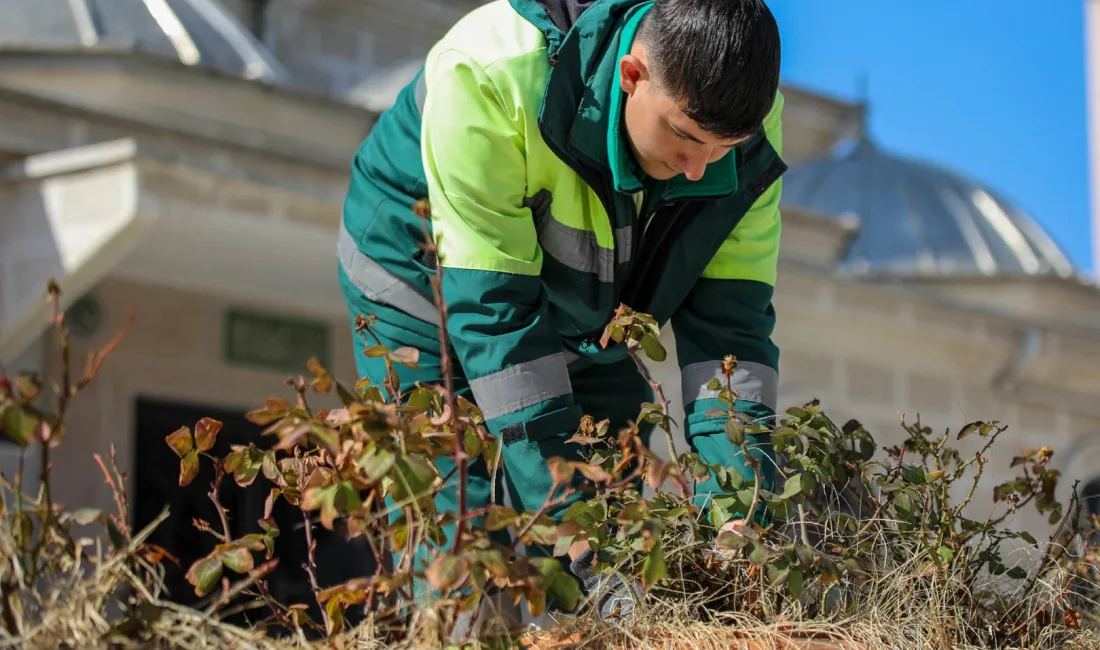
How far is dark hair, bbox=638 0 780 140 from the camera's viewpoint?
2105 mm

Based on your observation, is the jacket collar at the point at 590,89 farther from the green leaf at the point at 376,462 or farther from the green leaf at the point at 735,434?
the green leaf at the point at 376,462

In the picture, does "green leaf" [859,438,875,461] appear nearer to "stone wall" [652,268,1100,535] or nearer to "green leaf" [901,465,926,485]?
"green leaf" [901,465,926,485]

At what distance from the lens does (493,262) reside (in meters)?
2.28

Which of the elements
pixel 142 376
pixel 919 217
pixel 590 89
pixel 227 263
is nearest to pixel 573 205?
pixel 590 89

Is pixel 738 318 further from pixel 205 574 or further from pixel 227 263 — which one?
pixel 227 263

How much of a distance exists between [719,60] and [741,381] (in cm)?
65

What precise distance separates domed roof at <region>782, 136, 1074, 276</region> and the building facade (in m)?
3.16

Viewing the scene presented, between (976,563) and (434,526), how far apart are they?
844 mm

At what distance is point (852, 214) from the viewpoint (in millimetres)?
13867

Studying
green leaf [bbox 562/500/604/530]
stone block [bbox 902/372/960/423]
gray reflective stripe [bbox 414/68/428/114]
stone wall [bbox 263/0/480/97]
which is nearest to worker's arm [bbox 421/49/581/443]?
gray reflective stripe [bbox 414/68/428/114]

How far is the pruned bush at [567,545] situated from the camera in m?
1.64

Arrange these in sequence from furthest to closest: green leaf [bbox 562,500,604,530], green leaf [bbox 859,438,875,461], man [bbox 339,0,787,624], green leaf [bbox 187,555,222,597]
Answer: green leaf [bbox 859,438,875,461] < man [bbox 339,0,787,624] < green leaf [bbox 562,500,604,530] < green leaf [bbox 187,555,222,597]

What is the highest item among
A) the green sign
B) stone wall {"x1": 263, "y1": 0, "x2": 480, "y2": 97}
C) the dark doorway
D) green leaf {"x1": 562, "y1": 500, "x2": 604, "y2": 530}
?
green leaf {"x1": 562, "y1": 500, "x2": 604, "y2": 530}

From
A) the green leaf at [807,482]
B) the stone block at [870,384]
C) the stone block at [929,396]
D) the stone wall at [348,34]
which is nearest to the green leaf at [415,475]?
the green leaf at [807,482]
